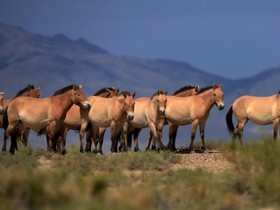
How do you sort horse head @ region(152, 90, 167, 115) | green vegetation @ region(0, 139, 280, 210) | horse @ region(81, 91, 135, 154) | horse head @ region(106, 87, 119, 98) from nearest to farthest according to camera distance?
green vegetation @ region(0, 139, 280, 210), horse @ region(81, 91, 135, 154), horse head @ region(152, 90, 167, 115), horse head @ region(106, 87, 119, 98)

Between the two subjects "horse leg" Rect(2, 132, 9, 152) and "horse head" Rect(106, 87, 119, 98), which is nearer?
"horse leg" Rect(2, 132, 9, 152)

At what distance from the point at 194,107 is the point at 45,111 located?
544 cm

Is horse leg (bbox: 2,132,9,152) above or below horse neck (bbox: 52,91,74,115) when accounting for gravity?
below

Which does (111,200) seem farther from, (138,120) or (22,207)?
(138,120)

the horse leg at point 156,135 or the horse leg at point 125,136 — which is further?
the horse leg at point 125,136

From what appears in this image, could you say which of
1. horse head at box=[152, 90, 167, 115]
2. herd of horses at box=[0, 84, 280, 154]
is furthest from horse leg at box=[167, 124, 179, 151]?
horse head at box=[152, 90, 167, 115]

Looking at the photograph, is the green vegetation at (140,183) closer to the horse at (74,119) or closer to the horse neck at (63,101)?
the horse neck at (63,101)

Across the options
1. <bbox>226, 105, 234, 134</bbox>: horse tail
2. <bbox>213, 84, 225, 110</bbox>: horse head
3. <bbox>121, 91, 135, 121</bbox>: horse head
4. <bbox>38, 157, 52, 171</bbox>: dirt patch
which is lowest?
<bbox>38, 157, 52, 171</bbox>: dirt patch

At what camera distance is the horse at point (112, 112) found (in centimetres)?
2523

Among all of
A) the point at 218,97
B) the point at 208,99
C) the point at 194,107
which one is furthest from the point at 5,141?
the point at 218,97

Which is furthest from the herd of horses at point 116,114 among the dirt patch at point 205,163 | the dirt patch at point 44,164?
the dirt patch at point 205,163

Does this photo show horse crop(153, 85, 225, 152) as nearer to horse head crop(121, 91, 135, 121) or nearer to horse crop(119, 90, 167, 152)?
horse crop(119, 90, 167, 152)

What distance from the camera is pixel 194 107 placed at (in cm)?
2628

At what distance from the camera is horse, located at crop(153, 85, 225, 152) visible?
26.1m
